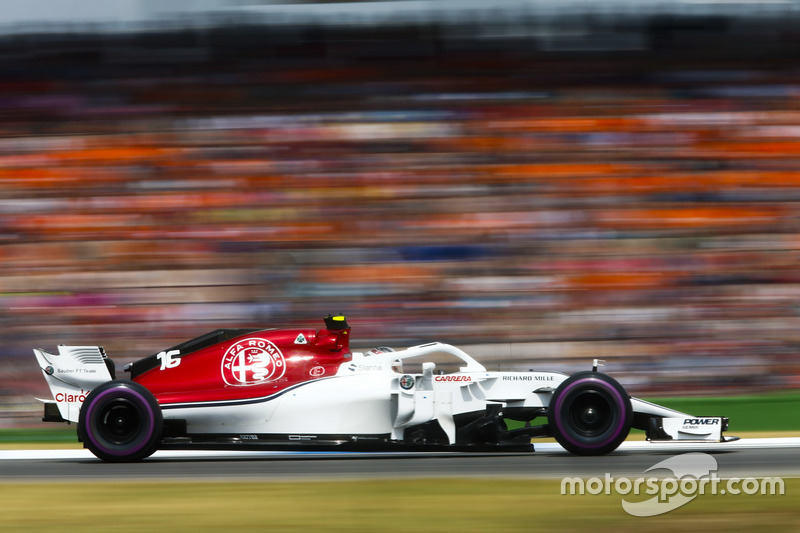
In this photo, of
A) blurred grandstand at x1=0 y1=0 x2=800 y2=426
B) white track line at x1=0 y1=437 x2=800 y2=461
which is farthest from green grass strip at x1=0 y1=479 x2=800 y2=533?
blurred grandstand at x1=0 y1=0 x2=800 y2=426

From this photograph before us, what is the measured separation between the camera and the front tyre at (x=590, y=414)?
8641mm

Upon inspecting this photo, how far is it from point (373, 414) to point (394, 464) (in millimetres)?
504

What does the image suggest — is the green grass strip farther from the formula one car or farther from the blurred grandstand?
the blurred grandstand

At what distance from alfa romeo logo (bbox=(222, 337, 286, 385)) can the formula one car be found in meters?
0.01

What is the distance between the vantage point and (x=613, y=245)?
12.4 metres

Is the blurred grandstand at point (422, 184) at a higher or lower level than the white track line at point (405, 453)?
higher

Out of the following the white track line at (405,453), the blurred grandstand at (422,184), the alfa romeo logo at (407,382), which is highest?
the blurred grandstand at (422,184)

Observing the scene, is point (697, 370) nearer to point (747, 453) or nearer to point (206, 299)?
point (747, 453)

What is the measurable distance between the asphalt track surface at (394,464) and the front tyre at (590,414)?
14cm

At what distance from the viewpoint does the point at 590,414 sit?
8758 millimetres

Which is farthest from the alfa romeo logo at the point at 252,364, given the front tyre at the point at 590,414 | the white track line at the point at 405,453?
the front tyre at the point at 590,414

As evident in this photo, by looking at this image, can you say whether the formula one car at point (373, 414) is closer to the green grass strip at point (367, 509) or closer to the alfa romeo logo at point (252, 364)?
the alfa romeo logo at point (252, 364)

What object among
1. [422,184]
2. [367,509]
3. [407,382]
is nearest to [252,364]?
[407,382]

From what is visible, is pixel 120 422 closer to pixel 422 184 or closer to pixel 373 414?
pixel 373 414
